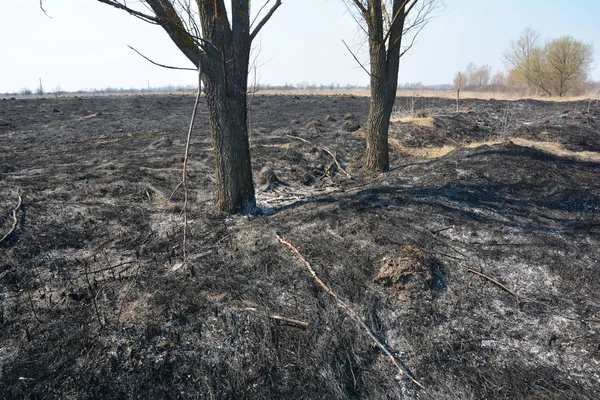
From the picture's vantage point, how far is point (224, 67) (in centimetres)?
425

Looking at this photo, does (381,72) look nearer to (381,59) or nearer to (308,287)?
(381,59)

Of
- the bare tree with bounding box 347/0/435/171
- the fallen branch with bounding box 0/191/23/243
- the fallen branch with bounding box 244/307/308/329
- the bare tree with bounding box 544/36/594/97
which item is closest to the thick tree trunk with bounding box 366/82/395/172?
the bare tree with bounding box 347/0/435/171

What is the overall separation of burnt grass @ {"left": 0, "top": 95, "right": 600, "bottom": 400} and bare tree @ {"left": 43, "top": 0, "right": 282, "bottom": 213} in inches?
19.7

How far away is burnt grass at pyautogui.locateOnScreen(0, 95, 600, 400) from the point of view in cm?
247

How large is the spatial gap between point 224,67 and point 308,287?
263cm

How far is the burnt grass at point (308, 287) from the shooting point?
2467mm

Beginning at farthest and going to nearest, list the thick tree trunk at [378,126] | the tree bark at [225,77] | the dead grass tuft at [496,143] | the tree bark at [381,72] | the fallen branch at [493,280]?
the dead grass tuft at [496,143], the thick tree trunk at [378,126], the tree bark at [381,72], the tree bark at [225,77], the fallen branch at [493,280]

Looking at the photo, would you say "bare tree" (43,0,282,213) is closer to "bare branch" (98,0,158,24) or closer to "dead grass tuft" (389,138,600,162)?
"bare branch" (98,0,158,24)

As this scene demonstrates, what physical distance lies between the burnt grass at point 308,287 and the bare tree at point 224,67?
0.50m

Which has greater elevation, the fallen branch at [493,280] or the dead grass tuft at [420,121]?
the dead grass tuft at [420,121]

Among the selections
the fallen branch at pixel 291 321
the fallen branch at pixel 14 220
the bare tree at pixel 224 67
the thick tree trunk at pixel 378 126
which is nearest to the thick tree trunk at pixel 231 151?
the bare tree at pixel 224 67

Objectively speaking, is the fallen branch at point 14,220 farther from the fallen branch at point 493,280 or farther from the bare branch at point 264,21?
the fallen branch at point 493,280

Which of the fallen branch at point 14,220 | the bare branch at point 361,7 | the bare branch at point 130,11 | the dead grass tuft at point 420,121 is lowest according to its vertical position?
the fallen branch at point 14,220

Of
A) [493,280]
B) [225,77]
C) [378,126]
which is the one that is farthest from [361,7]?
[493,280]
